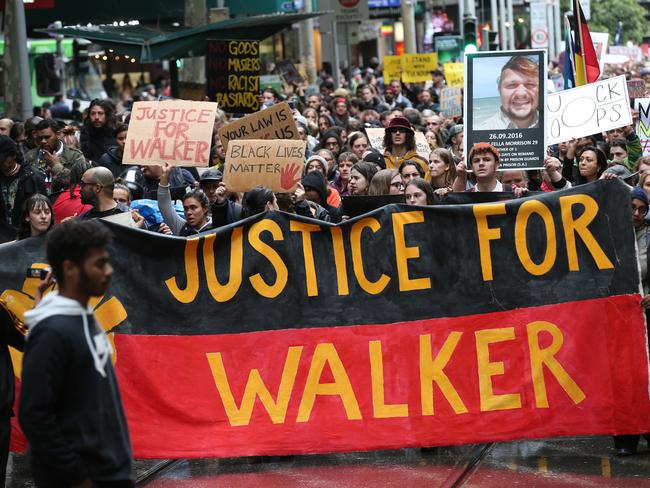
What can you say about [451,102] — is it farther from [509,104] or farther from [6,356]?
[6,356]

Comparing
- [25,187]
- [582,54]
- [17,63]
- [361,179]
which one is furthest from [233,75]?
[361,179]

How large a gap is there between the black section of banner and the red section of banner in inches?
3.1

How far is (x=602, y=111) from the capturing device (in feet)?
37.8

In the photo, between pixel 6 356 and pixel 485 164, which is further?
pixel 485 164

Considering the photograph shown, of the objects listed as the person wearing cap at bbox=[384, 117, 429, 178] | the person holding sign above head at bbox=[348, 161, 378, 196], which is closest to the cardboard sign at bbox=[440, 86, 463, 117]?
the person wearing cap at bbox=[384, 117, 429, 178]

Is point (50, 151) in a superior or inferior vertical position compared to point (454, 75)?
inferior

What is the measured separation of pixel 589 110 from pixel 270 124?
8.58 ft

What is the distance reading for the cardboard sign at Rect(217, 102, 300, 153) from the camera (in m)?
11.0

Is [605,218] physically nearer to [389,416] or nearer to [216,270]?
[389,416]

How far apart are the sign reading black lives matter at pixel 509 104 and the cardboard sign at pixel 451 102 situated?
9.46m

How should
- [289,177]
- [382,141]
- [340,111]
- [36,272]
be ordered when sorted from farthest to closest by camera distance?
[340,111] → [382,141] → [289,177] → [36,272]

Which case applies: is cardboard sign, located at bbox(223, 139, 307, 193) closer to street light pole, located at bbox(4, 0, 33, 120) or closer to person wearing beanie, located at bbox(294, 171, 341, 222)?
person wearing beanie, located at bbox(294, 171, 341, 222)

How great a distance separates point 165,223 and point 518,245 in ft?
9.42

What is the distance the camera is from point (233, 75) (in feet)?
51.8
